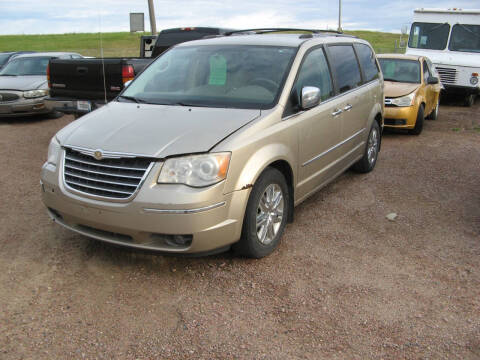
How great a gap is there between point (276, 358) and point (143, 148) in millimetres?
1696

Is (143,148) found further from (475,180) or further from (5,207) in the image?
(475,180)

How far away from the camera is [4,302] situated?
3.41 metres

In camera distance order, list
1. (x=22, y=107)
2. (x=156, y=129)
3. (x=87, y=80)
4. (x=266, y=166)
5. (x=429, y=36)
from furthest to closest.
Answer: (x=429, y=36)
(x=22, y=107)
(x=87, y=80)
(x=266, y=166)
(x=156, y=129)

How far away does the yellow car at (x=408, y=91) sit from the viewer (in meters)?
9.16

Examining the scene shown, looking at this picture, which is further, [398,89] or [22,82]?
[22,82]

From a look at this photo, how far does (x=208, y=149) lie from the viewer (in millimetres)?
3453

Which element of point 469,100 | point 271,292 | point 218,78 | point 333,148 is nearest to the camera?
point 271,292

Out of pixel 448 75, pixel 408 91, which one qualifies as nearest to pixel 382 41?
pixel 448 75

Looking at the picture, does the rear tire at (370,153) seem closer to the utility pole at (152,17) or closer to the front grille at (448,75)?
the front grille at (448,75)

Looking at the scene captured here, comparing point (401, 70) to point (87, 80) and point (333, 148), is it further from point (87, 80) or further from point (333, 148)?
point (87, 80)

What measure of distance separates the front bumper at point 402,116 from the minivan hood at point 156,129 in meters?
5.92

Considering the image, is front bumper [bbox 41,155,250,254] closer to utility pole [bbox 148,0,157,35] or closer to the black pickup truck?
the black pickup truck

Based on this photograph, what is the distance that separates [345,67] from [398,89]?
14.0 ft

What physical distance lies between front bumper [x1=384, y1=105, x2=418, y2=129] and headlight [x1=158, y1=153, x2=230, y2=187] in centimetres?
662
